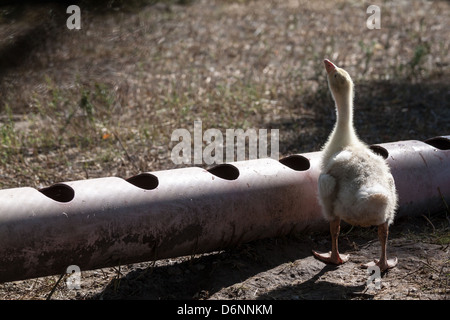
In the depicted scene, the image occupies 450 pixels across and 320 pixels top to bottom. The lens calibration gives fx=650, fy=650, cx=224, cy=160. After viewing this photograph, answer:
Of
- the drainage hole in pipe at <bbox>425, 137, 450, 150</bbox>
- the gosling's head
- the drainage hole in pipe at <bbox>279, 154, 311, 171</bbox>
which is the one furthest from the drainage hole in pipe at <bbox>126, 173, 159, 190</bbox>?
the drainage hole in pipe at <bbox>425, 137, 450, 150</bbox>

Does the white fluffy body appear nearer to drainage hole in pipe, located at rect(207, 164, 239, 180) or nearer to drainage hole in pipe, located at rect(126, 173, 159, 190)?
drainage hole in pipe, located at rect(207, 164, 239, 180)

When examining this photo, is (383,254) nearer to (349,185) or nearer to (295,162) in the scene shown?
(349,185)

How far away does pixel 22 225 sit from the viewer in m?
3.72

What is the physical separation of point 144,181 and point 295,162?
118cm

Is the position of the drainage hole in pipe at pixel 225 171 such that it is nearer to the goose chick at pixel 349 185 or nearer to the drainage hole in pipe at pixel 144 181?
the drainage hole in pipe at pixel 144 181

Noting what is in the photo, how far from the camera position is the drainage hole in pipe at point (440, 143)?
5.20 metres

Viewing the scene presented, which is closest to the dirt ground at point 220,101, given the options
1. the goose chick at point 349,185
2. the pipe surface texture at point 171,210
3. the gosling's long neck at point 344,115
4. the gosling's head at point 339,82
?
the pipe surface texture at point 171,210

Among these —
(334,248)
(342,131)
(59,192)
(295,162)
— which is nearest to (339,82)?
(342,131)

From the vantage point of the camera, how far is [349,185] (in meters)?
4.04

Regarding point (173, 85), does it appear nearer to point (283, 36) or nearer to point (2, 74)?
point (283, 36)

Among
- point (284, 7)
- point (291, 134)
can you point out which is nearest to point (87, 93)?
point (291, 134)

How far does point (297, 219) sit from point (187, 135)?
2657 millimetres

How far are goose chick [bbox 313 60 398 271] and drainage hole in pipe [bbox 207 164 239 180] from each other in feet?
1.99

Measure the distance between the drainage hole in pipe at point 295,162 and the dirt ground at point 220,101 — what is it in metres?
0.50
